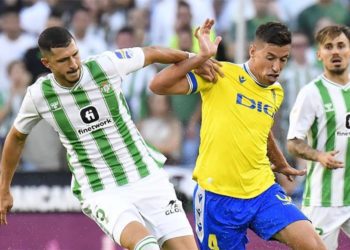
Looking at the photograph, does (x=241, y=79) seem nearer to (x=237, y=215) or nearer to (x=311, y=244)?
(x=237, y=215)

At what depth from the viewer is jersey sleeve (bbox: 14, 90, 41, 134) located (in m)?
6.52

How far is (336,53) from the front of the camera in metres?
7.35

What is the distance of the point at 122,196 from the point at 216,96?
960 mm

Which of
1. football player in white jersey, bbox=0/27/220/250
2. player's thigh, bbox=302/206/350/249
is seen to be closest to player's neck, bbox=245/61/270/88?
football player in white jersey, bbox=0/27/220/250

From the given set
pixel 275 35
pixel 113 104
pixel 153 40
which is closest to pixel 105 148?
pixel 113 104

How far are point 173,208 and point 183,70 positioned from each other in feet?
3.12

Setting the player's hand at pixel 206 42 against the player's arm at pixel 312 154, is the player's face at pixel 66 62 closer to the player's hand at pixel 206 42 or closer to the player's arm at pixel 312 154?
the player's hand at pixel 206 42

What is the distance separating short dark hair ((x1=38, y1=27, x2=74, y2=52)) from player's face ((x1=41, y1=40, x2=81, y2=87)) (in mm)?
29

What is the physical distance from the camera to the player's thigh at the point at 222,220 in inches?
262

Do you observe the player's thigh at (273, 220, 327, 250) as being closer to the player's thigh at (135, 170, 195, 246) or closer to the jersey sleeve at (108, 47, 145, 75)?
the player's thigh at (135, 170, 195, 246)

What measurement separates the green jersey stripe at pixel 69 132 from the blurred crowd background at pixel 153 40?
15.0 feet

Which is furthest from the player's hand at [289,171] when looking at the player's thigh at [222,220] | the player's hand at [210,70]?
the player's hand at [210,70]

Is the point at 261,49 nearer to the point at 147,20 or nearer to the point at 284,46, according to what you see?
the point at 284,46

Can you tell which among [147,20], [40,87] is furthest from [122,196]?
[147,20]
